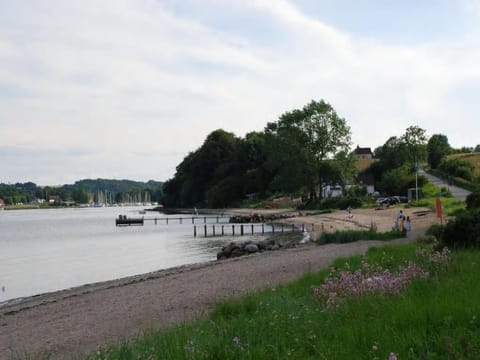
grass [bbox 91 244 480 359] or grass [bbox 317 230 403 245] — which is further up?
grass [bbox 91 244 480 359]

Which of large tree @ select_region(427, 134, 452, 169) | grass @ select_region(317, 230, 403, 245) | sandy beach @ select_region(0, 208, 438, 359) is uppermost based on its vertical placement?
large tree @ select_region(427, 134, 452, 169)

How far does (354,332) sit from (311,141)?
289 ft

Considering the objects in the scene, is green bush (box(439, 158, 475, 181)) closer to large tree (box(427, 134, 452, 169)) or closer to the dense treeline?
the dense treeline

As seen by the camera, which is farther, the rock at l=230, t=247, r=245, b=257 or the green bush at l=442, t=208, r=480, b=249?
the rock at l=230, t=247, r=245, b=257

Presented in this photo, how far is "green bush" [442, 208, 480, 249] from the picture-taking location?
14922mm

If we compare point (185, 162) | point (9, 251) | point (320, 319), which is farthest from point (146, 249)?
point (185, 162)

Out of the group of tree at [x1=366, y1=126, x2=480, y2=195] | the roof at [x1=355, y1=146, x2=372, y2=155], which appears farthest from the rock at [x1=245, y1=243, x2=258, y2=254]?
the roof at [x1=355, y1=146, x2=372, y2=155]

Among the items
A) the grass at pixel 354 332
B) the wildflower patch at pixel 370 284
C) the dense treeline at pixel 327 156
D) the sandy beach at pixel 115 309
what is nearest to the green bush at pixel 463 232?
the sandy beach at pixel 115 309

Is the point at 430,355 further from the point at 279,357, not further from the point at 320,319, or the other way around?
the point at 320,319

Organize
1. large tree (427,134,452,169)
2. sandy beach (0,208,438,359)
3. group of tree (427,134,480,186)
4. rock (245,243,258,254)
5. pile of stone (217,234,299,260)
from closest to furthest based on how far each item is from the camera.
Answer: sandy beach (0,208,438,359) < pile of stone (217,234,299,260) < rock (245,243,258,254) < group of tree (427,134,480,186) < large tree (427,134,452,169)

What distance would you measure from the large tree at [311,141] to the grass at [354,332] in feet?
277

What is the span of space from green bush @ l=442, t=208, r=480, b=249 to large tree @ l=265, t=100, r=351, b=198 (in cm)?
7582

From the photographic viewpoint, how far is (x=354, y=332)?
6066 millimetres

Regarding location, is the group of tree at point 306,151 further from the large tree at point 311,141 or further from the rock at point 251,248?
the rock at point 251,248
